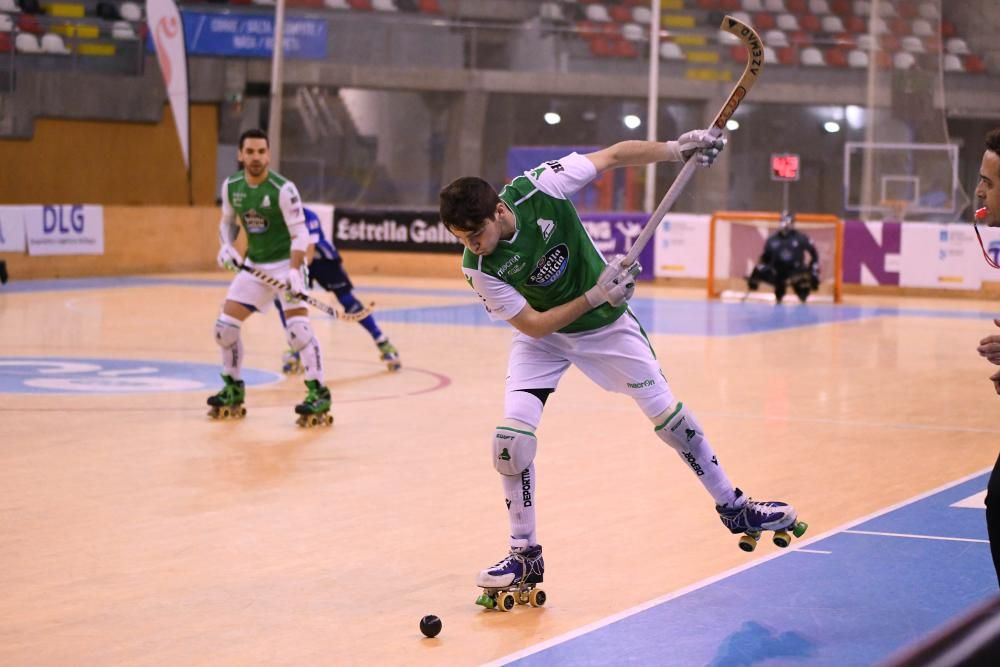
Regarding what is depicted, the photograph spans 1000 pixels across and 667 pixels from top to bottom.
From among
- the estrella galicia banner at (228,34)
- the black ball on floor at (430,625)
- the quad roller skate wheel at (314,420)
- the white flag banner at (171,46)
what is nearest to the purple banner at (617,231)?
the white flag banner at (171,46)

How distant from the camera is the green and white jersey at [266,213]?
11.4 meters

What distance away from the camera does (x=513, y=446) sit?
20.0 feet

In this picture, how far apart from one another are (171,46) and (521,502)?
2157 cm

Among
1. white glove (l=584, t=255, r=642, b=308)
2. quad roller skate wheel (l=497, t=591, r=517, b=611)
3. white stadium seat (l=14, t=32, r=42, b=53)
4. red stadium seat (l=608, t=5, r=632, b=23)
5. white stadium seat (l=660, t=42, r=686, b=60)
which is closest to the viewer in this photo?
white glove (l=584, t=255, r=642, b=308)

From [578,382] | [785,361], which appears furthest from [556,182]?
[785,361]

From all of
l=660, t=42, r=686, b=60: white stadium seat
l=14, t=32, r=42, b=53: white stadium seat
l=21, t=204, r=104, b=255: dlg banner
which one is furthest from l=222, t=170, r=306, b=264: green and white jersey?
l=660, t=42, r=686, b=60: white stadium seat

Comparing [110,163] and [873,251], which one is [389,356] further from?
[110,163]

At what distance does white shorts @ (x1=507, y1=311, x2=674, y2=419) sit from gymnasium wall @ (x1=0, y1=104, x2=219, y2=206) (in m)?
24.0

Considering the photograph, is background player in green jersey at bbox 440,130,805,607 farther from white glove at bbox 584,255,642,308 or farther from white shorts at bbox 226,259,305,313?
white shorts at bbox 226,259,305,313

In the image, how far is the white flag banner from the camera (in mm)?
26047

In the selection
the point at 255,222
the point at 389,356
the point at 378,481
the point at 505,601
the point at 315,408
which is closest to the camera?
the point at 505,601

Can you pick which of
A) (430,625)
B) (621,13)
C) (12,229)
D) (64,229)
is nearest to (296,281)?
(430,625)

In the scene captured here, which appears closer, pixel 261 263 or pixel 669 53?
pixel 261 263

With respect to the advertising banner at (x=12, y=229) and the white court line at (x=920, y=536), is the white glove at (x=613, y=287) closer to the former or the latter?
the white court line at (x=920, y=536)
